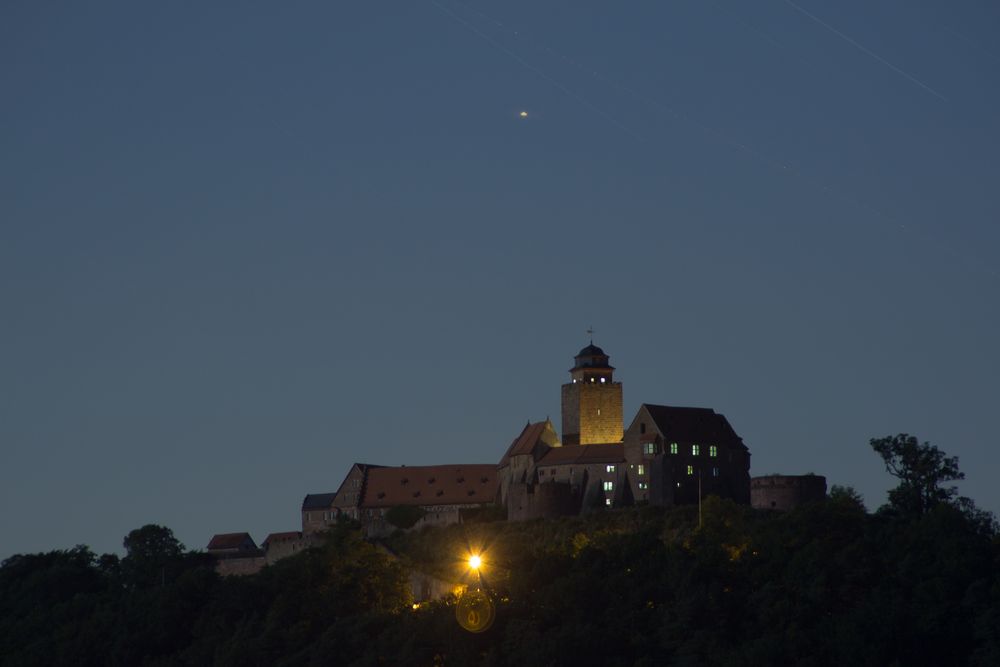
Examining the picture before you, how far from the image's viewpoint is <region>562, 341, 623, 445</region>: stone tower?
468 ft

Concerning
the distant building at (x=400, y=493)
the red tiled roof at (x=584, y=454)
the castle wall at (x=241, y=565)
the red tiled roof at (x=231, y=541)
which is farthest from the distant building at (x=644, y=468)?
the red tiled roof at (x=231, y=541)

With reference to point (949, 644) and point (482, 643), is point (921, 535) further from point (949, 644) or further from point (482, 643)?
point (482, 643)

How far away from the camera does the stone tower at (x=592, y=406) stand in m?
143

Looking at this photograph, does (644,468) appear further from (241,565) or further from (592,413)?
(241,565)

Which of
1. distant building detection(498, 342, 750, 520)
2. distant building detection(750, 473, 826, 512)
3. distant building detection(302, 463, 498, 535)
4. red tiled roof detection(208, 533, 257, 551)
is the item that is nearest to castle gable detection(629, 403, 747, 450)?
distant building detection(498, 342, 750, 520)

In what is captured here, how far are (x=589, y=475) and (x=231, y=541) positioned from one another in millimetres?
61315

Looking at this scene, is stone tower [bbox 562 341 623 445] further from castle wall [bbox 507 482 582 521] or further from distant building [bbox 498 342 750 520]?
castle wall [bbox 507 482 582 521]

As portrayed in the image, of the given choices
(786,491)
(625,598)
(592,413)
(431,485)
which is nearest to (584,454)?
(592,413)

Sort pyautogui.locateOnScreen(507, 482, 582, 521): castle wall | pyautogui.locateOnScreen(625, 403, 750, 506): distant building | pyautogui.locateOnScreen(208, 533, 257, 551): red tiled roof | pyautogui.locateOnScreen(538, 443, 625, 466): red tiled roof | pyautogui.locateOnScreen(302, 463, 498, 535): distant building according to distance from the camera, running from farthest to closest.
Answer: pyautogui.locateOnScreen(208, 533, 257, 551): red tiled roof < pyautogui.locateOnScreen(302, 463, 498, 535): distant building < pyautogui.locateOnScreen(538, 443, 625, 466): red tiled roof < pyautogui.locateOnScreen(507, 482, 582, 521): castle wall < pyautogui.locateOnScreen(625, 403, 750, 506): distant building

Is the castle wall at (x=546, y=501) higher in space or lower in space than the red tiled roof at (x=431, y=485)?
lower

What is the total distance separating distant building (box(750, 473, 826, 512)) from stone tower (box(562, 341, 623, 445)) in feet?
60.2

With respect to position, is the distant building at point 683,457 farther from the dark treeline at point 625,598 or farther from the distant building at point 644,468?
the dark treeline at point 625,598

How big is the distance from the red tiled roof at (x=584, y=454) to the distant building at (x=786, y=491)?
35.3 feet

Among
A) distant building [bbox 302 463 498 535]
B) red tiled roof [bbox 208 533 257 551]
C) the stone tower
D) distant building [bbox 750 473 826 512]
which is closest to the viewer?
distant building [bbox 750 473 826 512]
